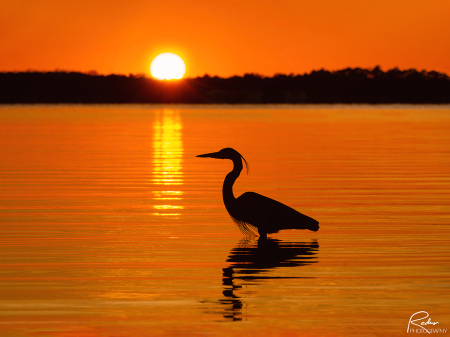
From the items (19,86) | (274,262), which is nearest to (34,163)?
(274,262)

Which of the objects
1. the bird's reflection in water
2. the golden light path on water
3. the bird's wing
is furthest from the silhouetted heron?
the golden light path on water

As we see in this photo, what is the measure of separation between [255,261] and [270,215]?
1.52 meters

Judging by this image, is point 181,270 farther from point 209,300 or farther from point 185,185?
point 185,185

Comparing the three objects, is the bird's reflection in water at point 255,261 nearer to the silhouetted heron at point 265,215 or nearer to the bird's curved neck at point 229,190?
the silhouetted heron at point 265,215

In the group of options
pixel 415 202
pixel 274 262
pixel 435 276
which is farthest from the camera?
pixel 415 202

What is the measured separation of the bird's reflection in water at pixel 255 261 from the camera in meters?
8.90

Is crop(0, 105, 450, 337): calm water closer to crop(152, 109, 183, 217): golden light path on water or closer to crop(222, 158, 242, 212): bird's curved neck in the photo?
crop(152, 109, 183, 217): golden light path on water

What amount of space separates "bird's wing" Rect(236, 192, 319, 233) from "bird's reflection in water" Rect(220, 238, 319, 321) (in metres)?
0.26

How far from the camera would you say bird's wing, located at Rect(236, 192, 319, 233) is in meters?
12.2

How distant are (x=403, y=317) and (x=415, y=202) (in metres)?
8.63

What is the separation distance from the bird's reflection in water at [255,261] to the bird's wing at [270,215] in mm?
257

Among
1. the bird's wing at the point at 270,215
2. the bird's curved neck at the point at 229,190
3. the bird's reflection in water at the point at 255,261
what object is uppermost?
the bird's curved neck at the point at 229,190

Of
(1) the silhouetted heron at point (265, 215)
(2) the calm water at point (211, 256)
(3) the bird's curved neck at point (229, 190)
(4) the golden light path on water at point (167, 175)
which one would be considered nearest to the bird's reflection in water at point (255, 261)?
(2) the calm water at point (211, 256)

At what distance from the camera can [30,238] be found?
12398 mm
